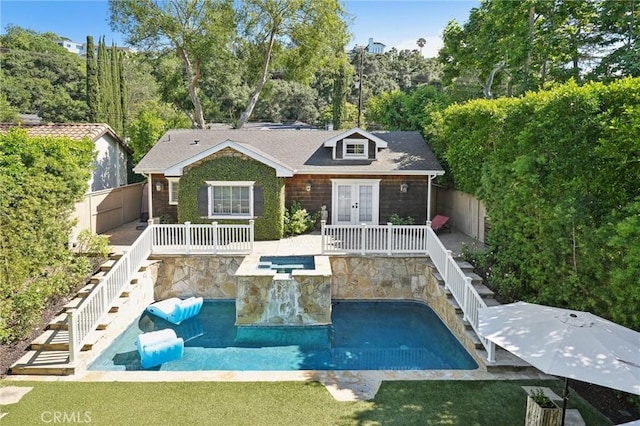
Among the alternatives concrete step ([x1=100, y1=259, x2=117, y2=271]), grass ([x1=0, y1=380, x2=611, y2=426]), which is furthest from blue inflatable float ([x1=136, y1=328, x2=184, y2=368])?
concrete step ([x1=100, y1=259, x2=117, y2=271])

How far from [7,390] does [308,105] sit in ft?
155

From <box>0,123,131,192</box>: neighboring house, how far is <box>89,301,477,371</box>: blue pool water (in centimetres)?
880

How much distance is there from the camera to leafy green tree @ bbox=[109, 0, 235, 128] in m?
28.6

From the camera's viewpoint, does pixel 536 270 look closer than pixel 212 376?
No

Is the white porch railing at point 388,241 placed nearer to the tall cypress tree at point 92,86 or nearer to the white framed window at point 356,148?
the white framed window at point 356,148

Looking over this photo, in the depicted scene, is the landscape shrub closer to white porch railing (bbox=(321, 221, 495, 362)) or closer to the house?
white porch railing (bbox=(321, 221, 495, 362))

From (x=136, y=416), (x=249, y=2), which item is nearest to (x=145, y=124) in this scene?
(x=249, y=2)

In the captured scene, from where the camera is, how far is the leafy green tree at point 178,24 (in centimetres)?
2856

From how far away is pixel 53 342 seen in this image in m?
9.49

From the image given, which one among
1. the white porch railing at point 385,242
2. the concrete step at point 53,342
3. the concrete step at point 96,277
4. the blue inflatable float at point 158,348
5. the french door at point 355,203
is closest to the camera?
the concrete step at point 53,342

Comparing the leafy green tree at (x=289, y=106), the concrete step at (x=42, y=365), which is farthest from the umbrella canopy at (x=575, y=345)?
the leafy green tree at (x=289, y=106)

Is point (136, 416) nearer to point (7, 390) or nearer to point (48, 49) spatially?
point (7, 390)

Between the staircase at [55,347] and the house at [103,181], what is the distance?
503 cm

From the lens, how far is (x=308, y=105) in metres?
52.3
